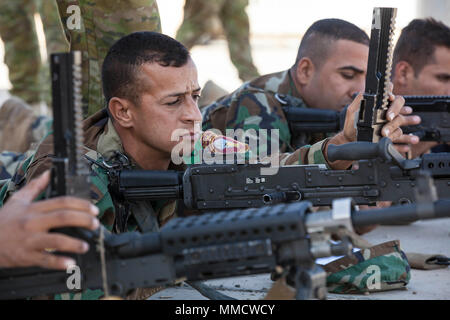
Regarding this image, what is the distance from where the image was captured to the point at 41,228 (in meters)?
1.91

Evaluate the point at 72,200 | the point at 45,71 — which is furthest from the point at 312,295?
the point at 45,71

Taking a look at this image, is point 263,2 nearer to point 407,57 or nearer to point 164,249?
point 407,57

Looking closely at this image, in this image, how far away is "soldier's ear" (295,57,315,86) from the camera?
4.73m

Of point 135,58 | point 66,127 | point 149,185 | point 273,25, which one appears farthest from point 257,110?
point 273,25

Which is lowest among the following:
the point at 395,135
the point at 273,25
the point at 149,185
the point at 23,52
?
the point at 149,185

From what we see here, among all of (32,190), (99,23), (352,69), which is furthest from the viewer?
(352,69)

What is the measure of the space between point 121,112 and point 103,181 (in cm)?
41

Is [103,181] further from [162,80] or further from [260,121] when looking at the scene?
[260,121]

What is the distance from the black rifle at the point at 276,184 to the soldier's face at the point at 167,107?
0.54 feet

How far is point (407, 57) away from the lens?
4.95m

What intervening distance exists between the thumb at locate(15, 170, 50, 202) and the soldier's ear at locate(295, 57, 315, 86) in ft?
9.64

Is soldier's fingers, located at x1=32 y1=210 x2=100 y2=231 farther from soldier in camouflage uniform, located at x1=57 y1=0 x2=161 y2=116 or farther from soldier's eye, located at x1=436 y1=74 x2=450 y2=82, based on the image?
soldier's eye, located at x1=436 y1=74 x2=450 y2=82

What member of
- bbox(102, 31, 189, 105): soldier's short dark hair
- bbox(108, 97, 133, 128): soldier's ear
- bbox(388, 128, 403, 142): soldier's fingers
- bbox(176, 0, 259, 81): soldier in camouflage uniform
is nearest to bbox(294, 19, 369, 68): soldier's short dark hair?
bbox(388, 128, 403, 142): soldier's fingers

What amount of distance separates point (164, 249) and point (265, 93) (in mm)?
2609
